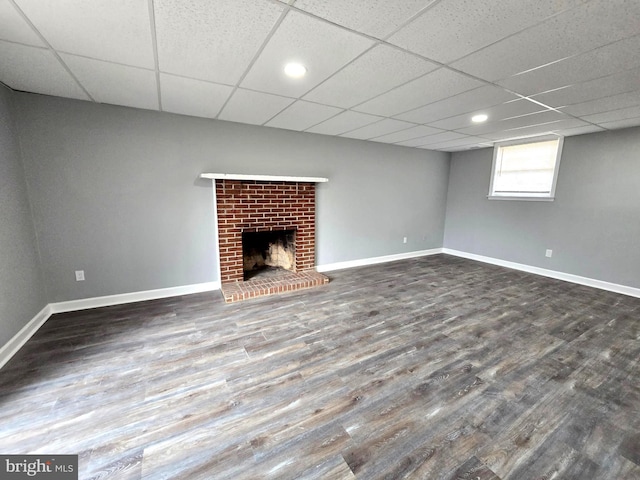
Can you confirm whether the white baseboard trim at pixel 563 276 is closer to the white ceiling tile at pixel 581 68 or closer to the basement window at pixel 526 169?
the basement window at pixel 526 169

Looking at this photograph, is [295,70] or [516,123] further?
[516,123]

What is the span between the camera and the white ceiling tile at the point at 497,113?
107 inches

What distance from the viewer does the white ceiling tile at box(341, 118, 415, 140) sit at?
137 inches

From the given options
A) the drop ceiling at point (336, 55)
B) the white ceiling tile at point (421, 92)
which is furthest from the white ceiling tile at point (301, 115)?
the white ceiling tile at point (421, 92)

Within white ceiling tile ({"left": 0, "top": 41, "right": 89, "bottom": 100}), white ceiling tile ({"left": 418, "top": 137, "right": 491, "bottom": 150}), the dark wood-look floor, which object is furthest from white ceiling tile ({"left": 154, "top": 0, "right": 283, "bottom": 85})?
white ceiling tile ({"left": 418, "top": 137, "right": 491, "bottom": 150})

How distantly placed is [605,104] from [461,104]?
144 centimetres

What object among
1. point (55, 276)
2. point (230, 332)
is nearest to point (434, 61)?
point (230, 332)

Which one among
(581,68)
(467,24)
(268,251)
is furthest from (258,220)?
(581,68)

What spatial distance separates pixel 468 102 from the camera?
2.66 metres

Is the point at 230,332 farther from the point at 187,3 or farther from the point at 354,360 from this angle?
the point at 187,3

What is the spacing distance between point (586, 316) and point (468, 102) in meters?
2.77

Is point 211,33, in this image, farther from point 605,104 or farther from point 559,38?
point 605,104

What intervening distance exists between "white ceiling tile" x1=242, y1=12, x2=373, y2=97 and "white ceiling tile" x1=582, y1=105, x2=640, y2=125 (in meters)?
3.17

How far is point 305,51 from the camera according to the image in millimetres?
Result: 1776
